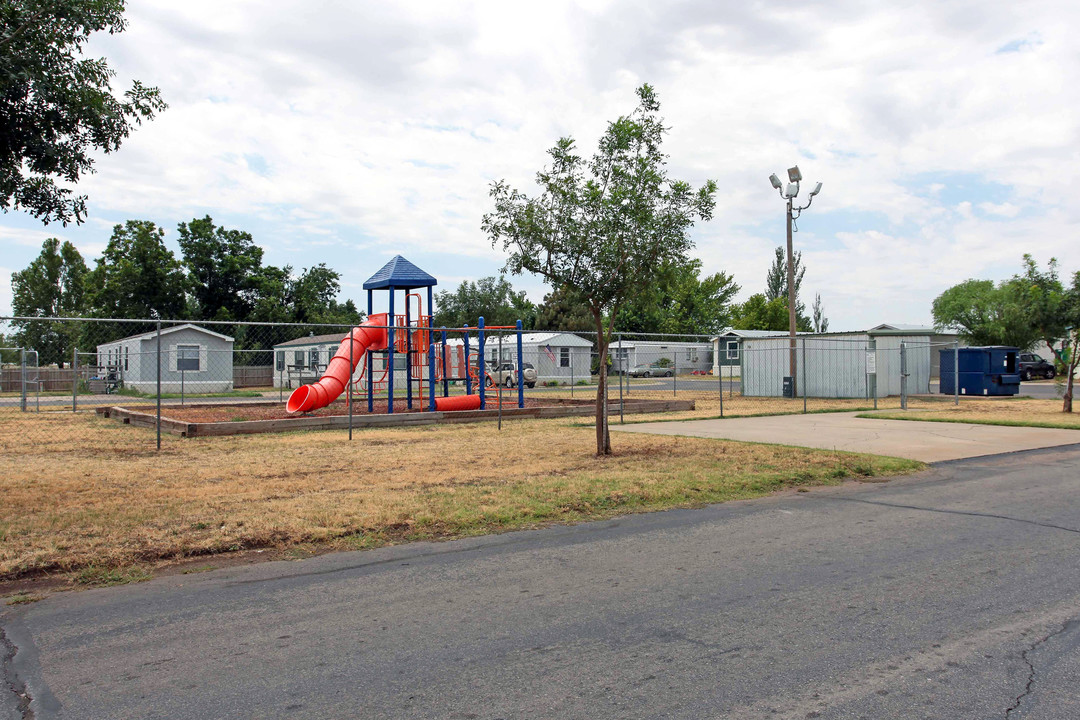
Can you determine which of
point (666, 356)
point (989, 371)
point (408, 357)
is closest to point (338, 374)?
point (408, 357)

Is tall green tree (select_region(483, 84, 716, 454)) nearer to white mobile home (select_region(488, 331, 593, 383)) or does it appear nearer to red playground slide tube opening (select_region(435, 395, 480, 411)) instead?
red playground slide tube opening (select_region(435, 395, 480, 411))

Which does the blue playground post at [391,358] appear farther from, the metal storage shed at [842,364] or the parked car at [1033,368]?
the parked car at [1033,368]

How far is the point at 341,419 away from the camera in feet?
51.7

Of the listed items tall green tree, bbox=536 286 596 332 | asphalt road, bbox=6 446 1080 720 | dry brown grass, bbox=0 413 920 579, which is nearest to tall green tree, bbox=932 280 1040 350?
dry brown grass, bbox=0 413 920 579

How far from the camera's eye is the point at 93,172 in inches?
307

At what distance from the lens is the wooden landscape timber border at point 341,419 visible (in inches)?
569

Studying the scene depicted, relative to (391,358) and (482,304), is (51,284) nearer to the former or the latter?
(482,304)

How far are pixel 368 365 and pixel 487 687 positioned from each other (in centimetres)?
1556

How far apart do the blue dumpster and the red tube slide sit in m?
20.9

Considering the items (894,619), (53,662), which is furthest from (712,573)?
(53,662)

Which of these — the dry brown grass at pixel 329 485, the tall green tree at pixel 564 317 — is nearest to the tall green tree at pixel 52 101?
the dry brown grass at pixel 329 485

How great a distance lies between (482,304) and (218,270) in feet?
105

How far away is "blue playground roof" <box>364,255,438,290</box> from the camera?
60.7ft

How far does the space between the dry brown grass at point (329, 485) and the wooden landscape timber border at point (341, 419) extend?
585mm
